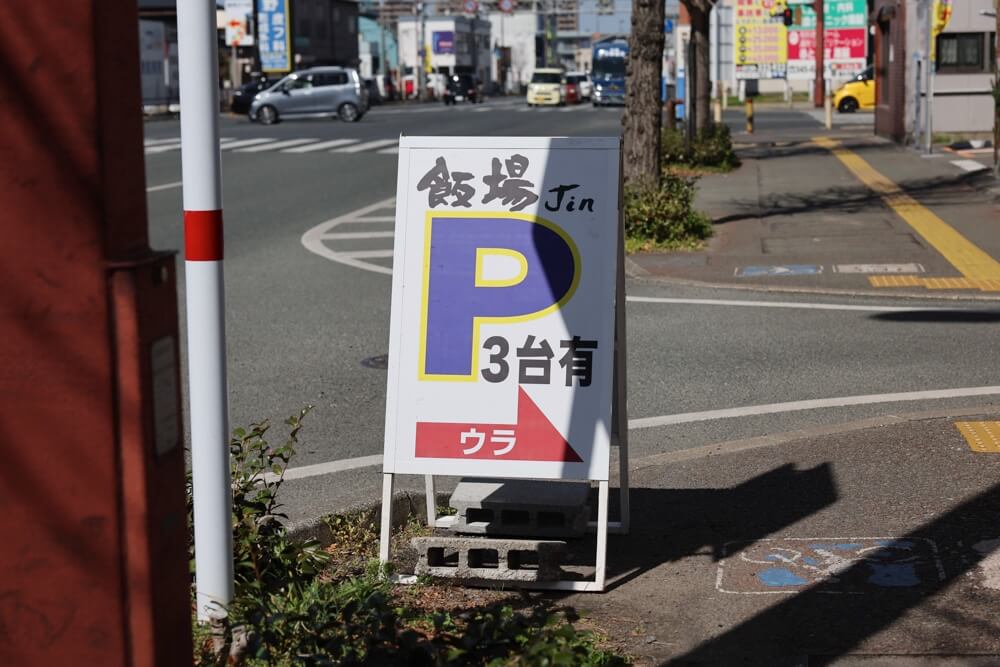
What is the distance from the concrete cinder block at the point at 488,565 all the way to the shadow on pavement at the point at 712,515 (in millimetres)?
272

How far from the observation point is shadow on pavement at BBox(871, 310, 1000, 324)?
390 inches

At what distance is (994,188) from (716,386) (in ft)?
37.1

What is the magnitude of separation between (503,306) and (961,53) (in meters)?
25.7

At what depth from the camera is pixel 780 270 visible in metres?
12.5

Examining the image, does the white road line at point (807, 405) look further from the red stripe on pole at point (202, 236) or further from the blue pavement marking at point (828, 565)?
the red stripe on pole at point (202, 236)

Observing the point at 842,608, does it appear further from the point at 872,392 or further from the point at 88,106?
the point at 872,392

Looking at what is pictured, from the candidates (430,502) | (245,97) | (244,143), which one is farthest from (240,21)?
(430,502)

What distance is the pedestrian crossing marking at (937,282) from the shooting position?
37.0 feet

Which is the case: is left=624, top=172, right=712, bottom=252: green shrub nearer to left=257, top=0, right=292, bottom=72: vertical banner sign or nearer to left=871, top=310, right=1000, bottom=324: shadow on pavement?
left=871, top=310, right=1000, bottom=324: shadow on pavement

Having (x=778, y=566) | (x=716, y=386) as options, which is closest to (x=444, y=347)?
(x=778, y=566)

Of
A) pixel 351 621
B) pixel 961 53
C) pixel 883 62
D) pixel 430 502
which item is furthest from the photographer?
pixel 883 62

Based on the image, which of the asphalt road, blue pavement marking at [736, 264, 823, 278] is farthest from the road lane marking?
the asphalt road

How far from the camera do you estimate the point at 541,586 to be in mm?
4770

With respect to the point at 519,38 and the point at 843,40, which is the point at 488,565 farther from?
the point at 519,38
